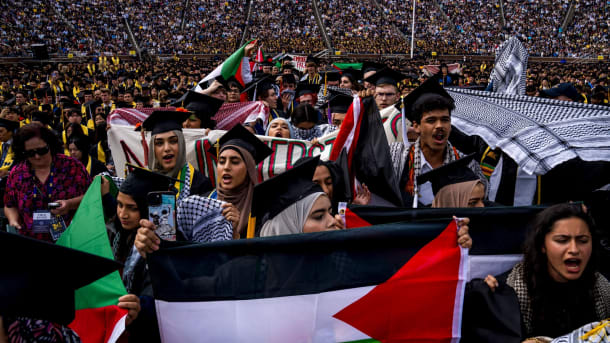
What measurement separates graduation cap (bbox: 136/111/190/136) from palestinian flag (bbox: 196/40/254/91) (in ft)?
12.4

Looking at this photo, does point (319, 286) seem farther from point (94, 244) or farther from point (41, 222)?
point (41, 222)

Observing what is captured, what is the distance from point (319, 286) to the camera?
8.75 ft

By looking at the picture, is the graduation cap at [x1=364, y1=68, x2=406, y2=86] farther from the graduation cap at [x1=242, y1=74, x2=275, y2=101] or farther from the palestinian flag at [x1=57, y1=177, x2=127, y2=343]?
the palestinian flag at [x1=57, y1=177, x2=127, y2=343]

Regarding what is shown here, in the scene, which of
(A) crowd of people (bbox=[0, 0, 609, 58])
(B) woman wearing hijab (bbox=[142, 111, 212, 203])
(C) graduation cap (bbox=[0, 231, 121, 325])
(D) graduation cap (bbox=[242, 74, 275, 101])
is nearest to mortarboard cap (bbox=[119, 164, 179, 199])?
(B) woman wearing hijab (bbox=[142, 111, 212, 203])

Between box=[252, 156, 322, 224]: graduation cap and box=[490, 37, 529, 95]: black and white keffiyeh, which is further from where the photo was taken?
box=[490, 37, 529, 95]: black and white keffiyeh

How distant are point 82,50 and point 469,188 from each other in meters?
35.9

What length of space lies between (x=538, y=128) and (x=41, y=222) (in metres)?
4.08

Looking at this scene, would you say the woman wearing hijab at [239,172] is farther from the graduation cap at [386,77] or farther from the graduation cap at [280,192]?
the graduation cap at [386,77]

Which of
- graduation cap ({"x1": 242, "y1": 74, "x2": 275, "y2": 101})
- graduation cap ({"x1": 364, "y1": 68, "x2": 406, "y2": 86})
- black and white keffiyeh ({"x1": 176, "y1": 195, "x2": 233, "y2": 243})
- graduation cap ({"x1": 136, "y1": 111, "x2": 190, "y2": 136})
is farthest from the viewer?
graduation cap ({"x1": 242, "y1": 74, "x2": 275, "y2": 101})

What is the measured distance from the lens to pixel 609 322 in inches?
88.1

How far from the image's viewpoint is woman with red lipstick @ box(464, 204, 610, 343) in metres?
2.61

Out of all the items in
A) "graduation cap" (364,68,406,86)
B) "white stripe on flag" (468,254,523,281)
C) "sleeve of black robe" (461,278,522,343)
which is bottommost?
"sleeve of black robe" (461,278,522,343)


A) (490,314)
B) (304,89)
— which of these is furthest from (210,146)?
(490,314)

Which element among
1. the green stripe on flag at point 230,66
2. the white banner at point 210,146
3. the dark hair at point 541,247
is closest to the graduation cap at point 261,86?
the green stripe on flag at point 230,66
